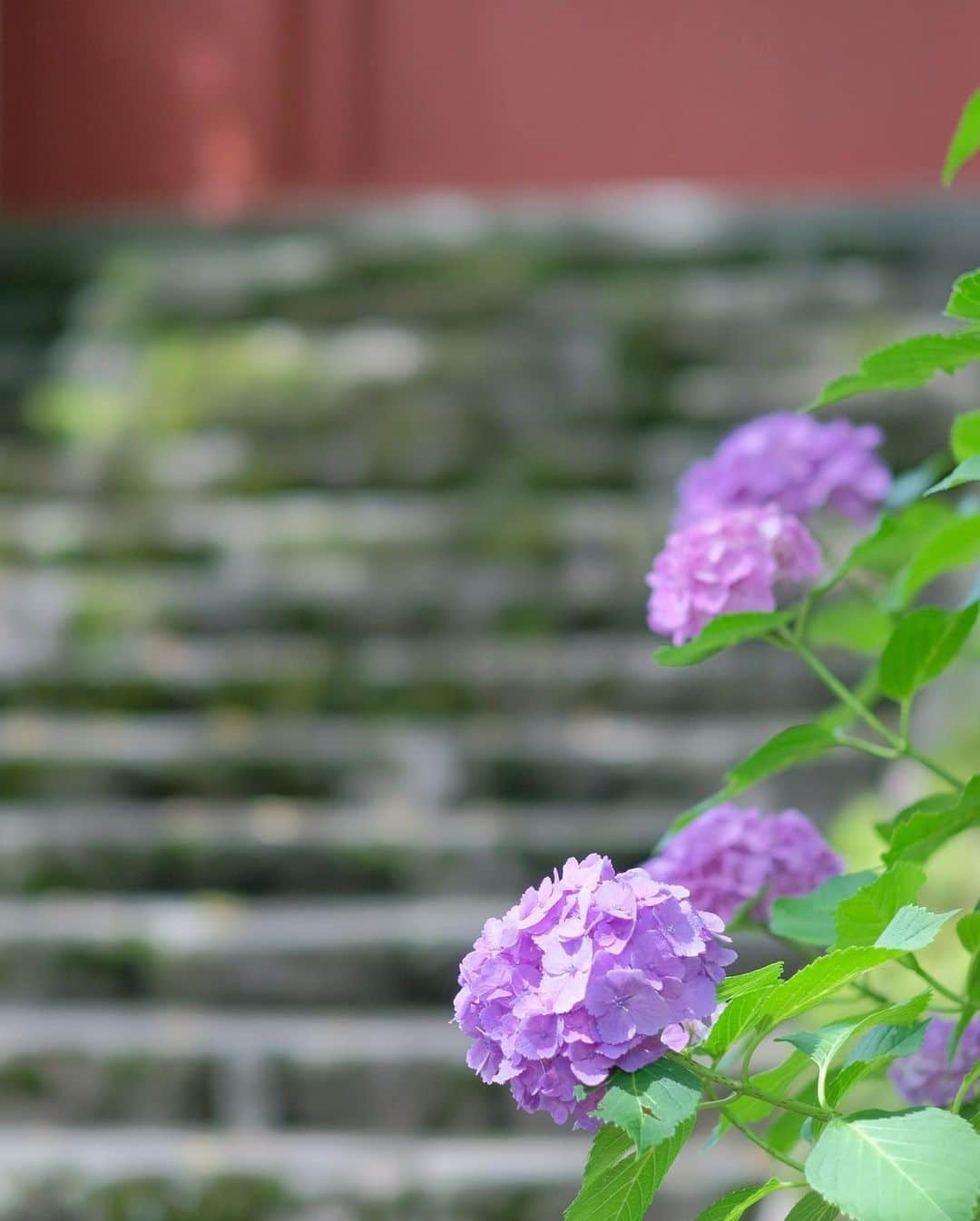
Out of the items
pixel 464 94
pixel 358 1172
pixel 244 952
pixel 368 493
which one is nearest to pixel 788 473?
pixel 358 1172

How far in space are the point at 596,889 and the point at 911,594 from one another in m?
0.35

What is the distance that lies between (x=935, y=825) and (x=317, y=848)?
2.01 meters

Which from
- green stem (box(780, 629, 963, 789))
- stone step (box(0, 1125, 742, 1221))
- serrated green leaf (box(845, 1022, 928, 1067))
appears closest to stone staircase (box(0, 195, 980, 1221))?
stone step (box(0, 1125, 742, 1221))

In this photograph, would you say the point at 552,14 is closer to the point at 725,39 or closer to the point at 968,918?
the point at 725,39

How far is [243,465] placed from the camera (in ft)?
11.3

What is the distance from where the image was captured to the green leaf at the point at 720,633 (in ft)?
2.39

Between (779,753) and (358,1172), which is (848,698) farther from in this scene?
(358,1172)

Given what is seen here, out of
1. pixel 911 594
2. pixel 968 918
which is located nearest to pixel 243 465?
pixel 911 594

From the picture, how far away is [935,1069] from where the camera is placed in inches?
29.8

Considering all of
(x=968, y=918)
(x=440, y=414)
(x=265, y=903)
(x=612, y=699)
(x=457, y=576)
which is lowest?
(x=968, y=918)

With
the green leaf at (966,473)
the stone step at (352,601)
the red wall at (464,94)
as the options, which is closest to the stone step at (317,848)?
the stone step at (352,601)

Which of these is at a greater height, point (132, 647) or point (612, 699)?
point (132, 647)

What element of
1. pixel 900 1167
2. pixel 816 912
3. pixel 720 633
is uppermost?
pixel 720 633

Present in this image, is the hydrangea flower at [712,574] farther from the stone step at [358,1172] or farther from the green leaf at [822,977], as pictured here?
the stone step at [358,1172]
